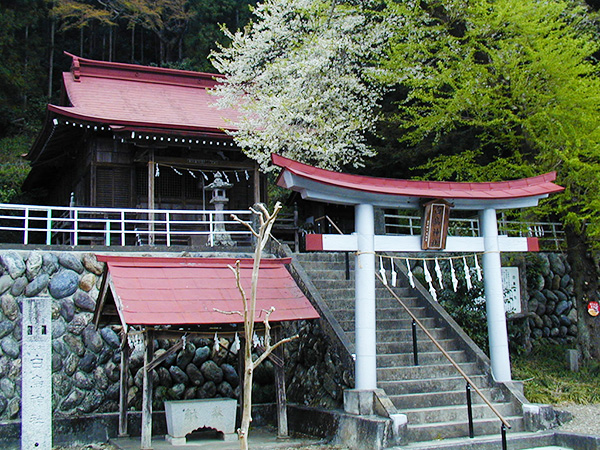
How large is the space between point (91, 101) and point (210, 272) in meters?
10.1

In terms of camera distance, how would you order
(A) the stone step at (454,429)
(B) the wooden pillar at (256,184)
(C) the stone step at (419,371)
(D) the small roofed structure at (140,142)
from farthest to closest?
(B) the wooden pillar at (256,184) < (D) the small roofed structure at (140,142) < (C) the stone step at (419,371) < (A) the stone step at (454,429)

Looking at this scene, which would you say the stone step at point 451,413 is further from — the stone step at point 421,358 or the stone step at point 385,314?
the stone step at point 385,314

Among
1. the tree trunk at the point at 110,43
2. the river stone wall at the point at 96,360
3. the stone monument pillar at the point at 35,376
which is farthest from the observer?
the tree trunk at the point at 110,43

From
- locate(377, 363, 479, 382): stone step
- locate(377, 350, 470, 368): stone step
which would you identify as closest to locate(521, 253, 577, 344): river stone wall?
locate(377, 350, 470, 368): stone step

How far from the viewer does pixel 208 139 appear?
52.6 ft

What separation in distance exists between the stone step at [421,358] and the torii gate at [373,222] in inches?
30.8

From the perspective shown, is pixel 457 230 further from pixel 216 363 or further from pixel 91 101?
pixel 91 101

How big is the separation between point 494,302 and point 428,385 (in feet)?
5.93

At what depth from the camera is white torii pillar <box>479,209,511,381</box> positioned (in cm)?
1025

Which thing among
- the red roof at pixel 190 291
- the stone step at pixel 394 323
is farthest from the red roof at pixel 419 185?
the stone step at pixel 394 323

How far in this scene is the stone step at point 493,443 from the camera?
8.54 m

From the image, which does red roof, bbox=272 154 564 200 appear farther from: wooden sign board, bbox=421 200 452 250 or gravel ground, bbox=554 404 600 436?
gravel ground, bbox=554 404 600 436

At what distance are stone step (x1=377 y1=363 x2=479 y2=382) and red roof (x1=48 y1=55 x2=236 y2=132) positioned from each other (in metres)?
8.52

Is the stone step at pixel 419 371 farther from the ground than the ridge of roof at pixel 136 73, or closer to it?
closer to it
